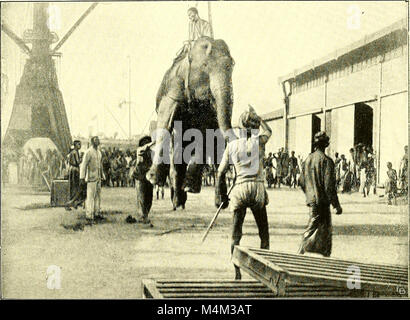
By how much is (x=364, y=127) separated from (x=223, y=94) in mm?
1560

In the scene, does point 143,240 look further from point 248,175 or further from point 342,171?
point 342,171

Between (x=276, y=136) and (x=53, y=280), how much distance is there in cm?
277

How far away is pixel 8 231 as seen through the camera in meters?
5.58

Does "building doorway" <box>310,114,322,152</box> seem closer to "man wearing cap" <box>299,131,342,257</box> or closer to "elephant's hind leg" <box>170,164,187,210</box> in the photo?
"man wearing cap" <box>299,131,342,257</box>

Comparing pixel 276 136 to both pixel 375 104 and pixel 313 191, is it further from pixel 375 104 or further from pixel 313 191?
pixel 375 104

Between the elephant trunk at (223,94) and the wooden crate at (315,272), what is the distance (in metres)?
1.27

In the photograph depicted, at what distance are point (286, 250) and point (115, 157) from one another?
2050 millimetres

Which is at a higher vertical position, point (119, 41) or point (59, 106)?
point (119, 41)

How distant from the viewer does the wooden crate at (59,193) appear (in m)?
5.64

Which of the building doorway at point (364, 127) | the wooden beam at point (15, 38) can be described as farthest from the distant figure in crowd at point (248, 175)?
the wooden beam at point (15, 38)

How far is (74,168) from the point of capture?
5.71 metres

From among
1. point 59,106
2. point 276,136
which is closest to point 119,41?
point 59,106
